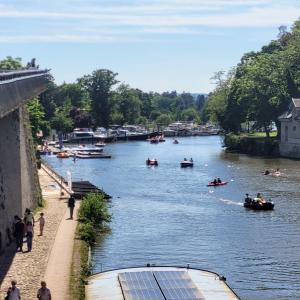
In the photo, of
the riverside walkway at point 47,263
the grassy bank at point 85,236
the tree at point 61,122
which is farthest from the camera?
the tree at point 61,122

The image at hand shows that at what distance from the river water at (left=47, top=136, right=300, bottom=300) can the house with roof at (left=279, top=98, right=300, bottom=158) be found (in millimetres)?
13179

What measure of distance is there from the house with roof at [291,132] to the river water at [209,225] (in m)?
13.2

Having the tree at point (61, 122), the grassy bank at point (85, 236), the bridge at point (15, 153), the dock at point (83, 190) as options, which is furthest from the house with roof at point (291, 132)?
the tree at point (61, 122)

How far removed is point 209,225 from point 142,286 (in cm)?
2440

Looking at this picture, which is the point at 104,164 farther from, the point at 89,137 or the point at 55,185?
the point at 89,137

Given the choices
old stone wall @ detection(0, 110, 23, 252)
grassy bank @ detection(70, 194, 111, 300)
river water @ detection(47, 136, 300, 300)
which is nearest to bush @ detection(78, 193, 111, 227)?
grassy bank @ detection(70, 194, 111, 300)

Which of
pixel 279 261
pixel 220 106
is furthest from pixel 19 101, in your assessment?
pixel 220 106

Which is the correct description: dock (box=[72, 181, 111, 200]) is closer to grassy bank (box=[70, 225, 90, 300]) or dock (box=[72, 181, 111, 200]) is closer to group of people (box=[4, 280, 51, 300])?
grassy bank (box=[70, 225, 90, 300])

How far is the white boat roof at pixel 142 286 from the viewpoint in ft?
95.0

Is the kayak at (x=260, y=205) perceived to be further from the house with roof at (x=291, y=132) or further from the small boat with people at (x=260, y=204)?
the house with roof at (x=291, y=132)

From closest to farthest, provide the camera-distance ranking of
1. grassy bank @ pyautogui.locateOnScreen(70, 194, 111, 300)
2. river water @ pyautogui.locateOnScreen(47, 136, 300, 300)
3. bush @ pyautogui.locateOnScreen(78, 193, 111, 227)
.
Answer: grassy bank @ pyautogui.locateOnScreen(70, 194, 111, 300)
river water @ pyautogui.locateOnScreen(47, 136, 300, 300)
bush @ pyautogui.locateOnScreen(78, 193, 111, 227)

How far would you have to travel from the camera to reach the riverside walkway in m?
30.7

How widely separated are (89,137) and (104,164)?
67.7 meters

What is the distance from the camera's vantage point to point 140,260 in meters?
41.7
